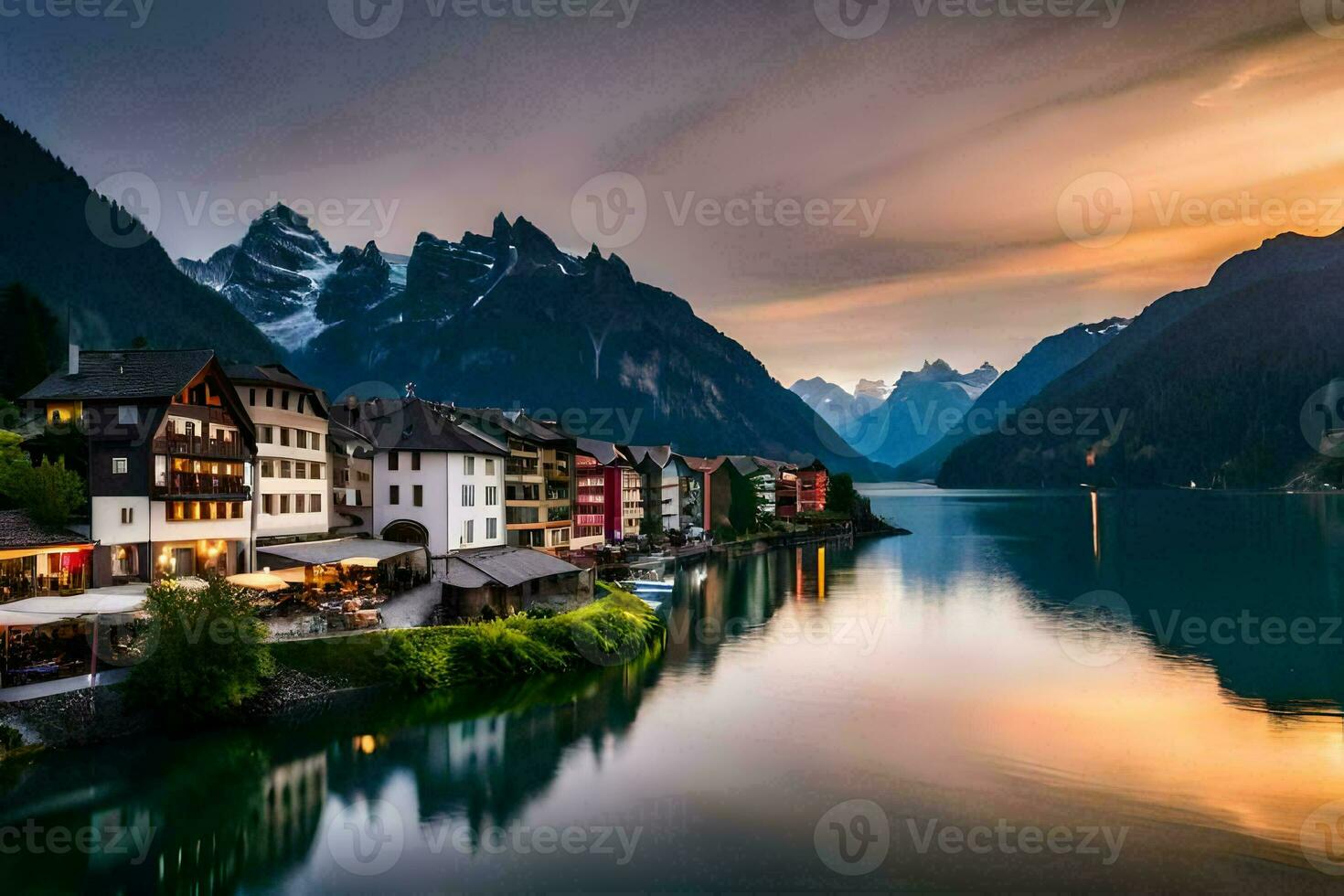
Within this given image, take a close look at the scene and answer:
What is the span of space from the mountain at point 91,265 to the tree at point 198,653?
107 m

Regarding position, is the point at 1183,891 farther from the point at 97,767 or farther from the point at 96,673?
the point at 96,673

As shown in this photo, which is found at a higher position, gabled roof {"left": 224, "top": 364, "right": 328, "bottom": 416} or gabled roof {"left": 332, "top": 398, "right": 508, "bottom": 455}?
gabled roof {"left": 224, "top": 364, "right": 328, "bottom": 416}

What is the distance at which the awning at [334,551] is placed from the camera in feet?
162

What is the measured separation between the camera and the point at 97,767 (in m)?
32.0

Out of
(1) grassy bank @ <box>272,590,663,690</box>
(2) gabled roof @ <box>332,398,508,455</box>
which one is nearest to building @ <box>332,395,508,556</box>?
(2) gabled roof @ <box>332,398,508,455</box>

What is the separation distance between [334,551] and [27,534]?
1474cm

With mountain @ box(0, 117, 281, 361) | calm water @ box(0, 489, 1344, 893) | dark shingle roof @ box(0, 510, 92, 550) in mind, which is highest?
mountain @ box(0, 117, 281, 361)

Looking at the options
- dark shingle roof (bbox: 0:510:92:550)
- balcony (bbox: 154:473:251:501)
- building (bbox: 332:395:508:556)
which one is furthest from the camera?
building (bbox: 332:395:508:556)

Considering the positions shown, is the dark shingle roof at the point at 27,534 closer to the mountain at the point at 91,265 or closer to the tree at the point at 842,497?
the mountain at the point at 91,265

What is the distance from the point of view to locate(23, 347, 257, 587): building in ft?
145

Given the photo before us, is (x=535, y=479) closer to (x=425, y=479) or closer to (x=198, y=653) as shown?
(x=425, y=479)

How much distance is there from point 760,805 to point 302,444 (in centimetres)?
4012

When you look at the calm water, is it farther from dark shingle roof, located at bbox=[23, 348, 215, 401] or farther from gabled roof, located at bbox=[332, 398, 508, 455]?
gabled roof, located at bbox=[332, 398, 508, 455]

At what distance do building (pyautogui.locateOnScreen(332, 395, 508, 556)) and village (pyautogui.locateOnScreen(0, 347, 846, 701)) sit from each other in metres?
0.13
